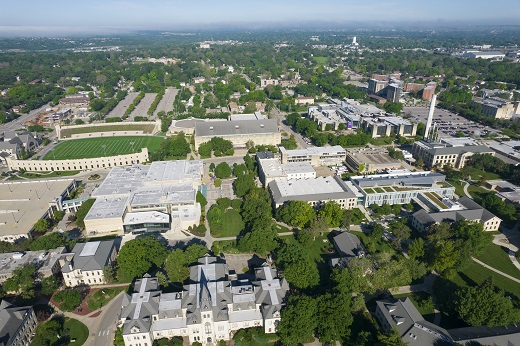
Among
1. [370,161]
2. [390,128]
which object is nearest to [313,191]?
[370,161]

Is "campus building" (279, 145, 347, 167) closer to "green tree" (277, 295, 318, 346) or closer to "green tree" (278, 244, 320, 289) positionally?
"green tree" (278, 244, 320, 289)

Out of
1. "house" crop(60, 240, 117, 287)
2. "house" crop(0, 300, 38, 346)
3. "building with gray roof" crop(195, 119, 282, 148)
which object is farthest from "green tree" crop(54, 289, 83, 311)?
"building with gray roof" crop(195, 119, 282, 148)

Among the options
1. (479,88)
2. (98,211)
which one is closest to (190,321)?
(98,211)

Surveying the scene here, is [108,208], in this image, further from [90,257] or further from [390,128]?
[390,128]

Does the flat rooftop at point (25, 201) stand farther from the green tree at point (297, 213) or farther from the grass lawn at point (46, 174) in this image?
the green tree at point (297, 213)

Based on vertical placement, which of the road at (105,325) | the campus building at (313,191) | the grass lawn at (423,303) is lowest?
the grass lawn at (423,303)

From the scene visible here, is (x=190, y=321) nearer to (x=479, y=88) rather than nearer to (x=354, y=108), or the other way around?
(x=354, y=108)

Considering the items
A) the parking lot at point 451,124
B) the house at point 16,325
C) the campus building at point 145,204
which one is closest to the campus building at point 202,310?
the house at point 16,325
